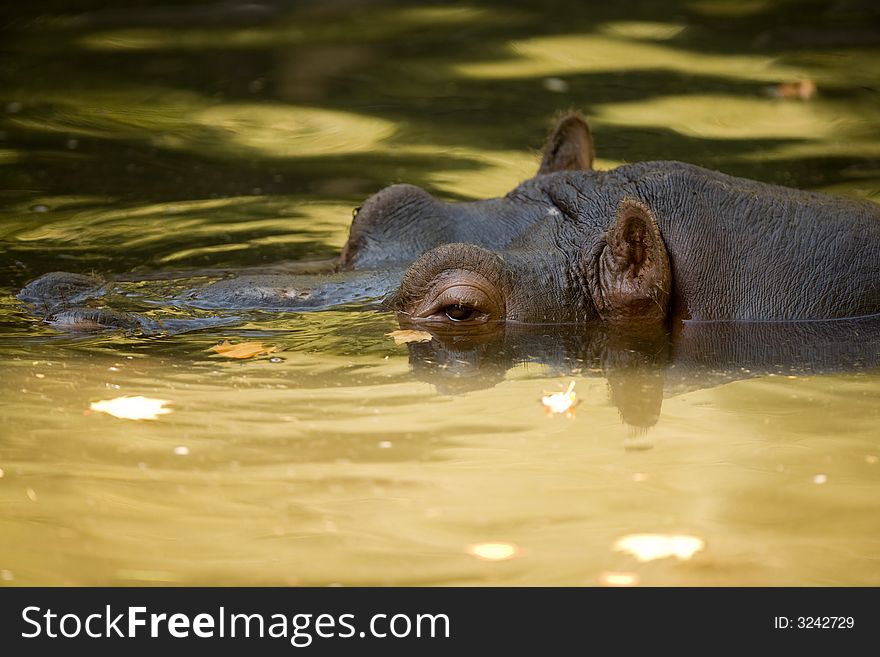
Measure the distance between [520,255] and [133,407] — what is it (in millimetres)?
1908

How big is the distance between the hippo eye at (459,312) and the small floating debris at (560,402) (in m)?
0.90

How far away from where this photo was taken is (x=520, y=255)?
585cm

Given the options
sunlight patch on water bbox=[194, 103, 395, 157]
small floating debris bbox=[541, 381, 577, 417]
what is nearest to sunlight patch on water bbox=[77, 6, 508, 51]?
sunlight patch on water bbox=[194, 103, 395, 157]

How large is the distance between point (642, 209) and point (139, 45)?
8.17 metres

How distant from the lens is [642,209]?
5.50 m

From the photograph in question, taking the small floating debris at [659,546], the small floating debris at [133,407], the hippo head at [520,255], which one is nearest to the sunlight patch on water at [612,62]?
the hippo head at [520,255]

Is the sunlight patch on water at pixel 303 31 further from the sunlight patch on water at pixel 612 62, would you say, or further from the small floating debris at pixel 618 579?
the small floating debris at pixel 618 579

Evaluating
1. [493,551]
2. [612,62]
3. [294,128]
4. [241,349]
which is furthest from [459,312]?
[612,62]

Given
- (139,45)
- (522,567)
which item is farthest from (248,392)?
(139,45)

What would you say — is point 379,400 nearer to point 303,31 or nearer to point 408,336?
point 408,336

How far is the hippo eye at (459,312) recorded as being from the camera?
19.0ft

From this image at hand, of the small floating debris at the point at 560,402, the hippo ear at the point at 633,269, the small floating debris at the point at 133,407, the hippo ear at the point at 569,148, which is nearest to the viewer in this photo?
the small floating debris at the point at 133,407

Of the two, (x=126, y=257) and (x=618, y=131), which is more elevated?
(x=618, y=131)

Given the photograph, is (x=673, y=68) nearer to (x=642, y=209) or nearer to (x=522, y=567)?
(x=642, y=209)
